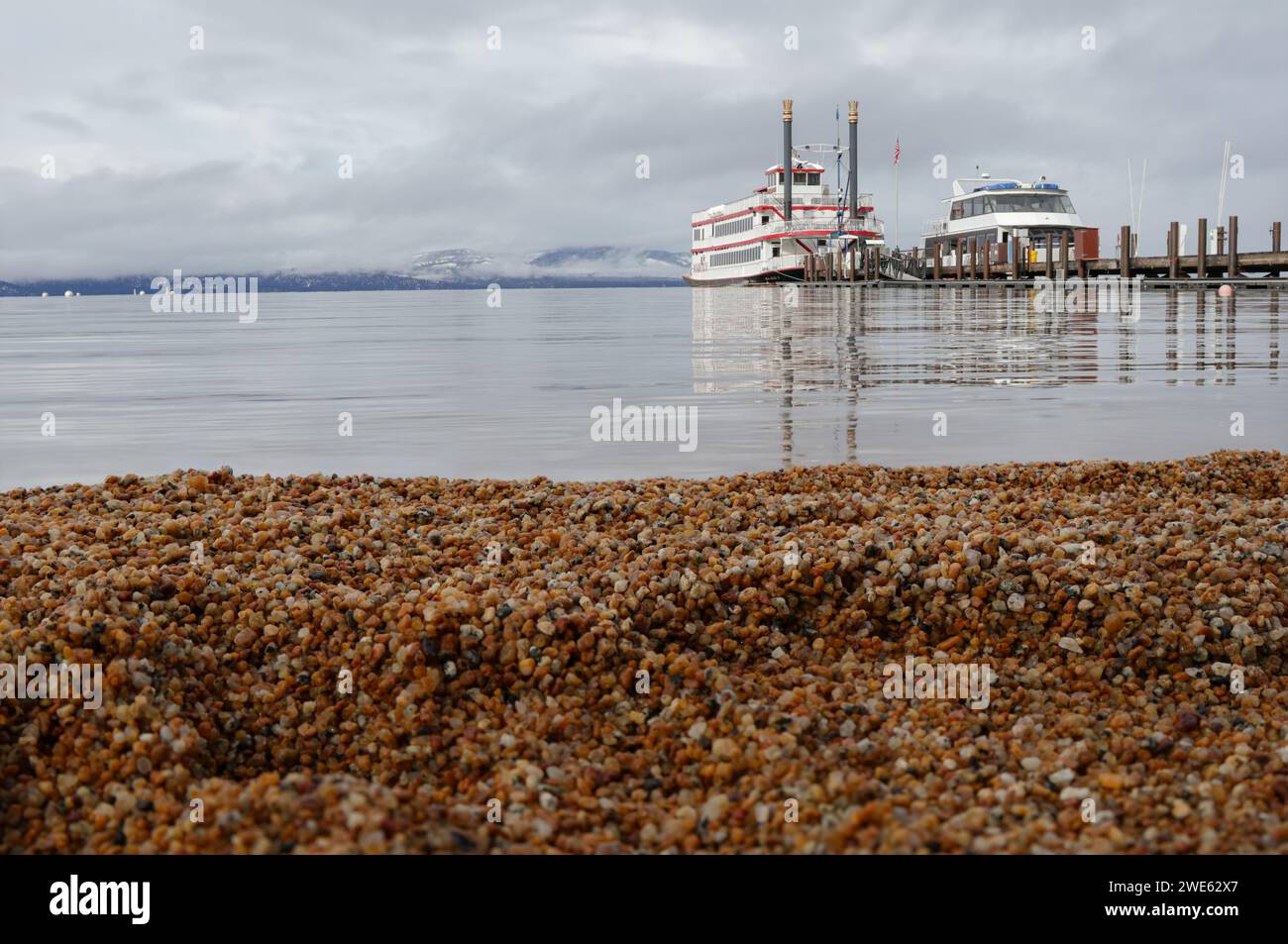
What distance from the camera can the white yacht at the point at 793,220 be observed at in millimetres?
83250

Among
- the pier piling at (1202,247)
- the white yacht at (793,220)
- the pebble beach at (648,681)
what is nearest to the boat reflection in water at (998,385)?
the pebble beach at (648,681)

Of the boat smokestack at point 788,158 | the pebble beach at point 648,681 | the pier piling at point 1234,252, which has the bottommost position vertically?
the pebble beach at point 648,681

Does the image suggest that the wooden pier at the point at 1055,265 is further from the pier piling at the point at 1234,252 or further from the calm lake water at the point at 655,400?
the calm lake water at the point at 655,400

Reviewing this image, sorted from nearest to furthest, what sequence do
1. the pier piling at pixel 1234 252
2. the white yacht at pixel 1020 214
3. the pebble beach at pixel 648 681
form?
the pebble beach at pixel 648 681
the pier piling at pixel 1234 252
the white yacht at pixel 1020 214

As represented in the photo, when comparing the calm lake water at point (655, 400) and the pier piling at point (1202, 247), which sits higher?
the pier piling at point (1202, 247)

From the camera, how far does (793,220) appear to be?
84.1 m

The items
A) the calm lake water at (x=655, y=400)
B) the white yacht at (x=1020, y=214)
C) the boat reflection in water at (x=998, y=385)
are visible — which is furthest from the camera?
the white yacht at (x=1020, y=214)

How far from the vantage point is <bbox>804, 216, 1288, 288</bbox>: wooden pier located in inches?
1786

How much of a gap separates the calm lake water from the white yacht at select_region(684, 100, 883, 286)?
56853 millimetres

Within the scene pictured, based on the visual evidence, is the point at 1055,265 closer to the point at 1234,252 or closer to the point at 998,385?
the point at 1234,252

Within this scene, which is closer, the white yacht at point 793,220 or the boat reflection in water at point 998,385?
the boat reflection in water at point 998,385

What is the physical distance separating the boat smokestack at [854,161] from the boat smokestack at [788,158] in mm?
4306

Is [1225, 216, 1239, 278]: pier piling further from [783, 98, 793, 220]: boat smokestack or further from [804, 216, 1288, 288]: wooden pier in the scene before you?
[783, 98, 793, 220]: boat smokestack
